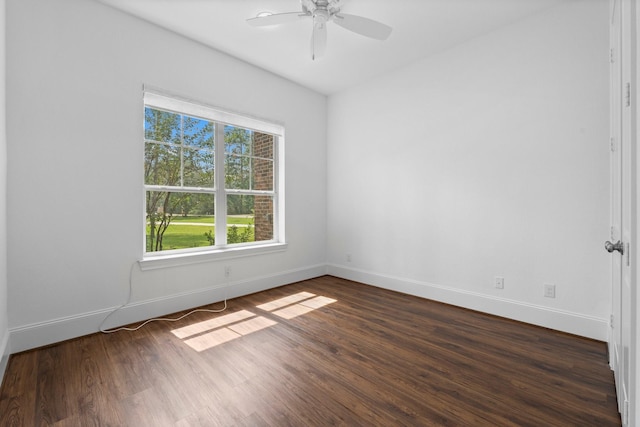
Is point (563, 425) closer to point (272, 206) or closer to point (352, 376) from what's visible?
point (352, 376)

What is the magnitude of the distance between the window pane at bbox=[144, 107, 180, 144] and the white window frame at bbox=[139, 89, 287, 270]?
0.32ft

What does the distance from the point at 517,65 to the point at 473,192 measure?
4.18ft

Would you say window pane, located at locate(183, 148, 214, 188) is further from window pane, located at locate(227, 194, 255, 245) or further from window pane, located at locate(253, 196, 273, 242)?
window pane, located at locate(253, 196, 273, 242)

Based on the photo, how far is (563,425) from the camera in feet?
4.95

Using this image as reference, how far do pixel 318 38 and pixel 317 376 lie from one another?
105 inches

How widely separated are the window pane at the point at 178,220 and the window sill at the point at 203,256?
178 mm

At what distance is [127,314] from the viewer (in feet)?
9.07

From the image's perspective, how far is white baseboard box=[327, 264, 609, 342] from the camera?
252 centimetres

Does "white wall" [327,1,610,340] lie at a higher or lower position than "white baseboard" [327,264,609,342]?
higher

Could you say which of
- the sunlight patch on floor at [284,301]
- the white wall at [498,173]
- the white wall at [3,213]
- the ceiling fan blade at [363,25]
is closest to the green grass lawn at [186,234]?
the sunlight patch on floor at [284,301]

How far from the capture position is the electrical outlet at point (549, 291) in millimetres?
2698

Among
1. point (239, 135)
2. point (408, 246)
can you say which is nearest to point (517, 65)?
point (408, 246)

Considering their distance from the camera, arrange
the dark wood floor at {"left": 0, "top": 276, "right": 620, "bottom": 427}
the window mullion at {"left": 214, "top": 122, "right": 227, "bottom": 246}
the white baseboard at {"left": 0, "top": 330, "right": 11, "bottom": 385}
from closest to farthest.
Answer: the dark wood floor at {"left": 0, "top": 276, "right": 620, "bottom": 427} → the white baseboard at {"left": 0, "top": 330, "right": 11, "bottom": 385} → the window mullion at {"left": 214, "top": 122, "right": 227, "bottom": 246}

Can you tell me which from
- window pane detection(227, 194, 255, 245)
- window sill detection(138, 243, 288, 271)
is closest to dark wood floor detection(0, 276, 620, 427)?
window sill detection(138, 243, 288, 271)
